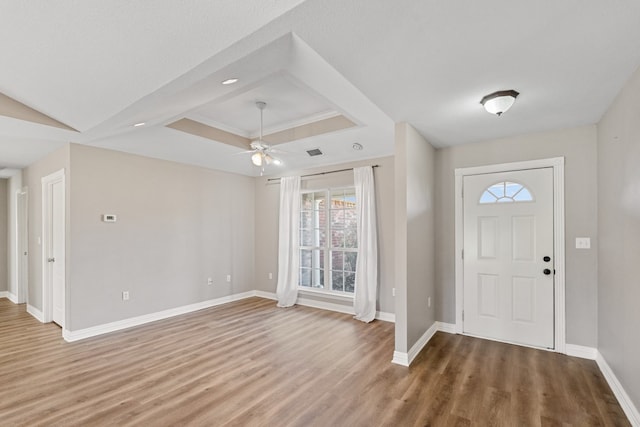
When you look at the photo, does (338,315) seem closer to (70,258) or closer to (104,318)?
(104,318)

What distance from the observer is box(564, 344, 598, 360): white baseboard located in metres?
3.27

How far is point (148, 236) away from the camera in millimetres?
4680

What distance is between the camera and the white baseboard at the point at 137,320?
3891mm

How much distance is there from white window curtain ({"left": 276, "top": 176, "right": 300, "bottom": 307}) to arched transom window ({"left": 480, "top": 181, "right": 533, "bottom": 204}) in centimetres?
304

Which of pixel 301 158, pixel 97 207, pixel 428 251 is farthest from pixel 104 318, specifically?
pixel 428 251

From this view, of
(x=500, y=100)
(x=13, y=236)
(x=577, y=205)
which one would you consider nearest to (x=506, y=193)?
(x=577, y=205)

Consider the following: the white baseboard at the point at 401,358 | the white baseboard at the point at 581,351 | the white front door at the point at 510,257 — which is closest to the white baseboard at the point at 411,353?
the white baseboard at the point at 401,358

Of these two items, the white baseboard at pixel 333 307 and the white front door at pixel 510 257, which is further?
the white baseboard at pixel 333 307

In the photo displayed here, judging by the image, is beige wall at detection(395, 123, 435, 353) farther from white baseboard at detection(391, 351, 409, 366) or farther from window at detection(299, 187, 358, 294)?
window at detection(299, 187, 358, 294)

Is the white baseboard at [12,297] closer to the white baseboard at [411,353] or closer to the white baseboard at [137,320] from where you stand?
the white baseboard at [137,320]

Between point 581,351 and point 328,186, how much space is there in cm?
392

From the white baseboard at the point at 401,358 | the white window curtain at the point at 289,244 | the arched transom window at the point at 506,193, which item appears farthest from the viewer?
the white window curtain at the point at 289,244

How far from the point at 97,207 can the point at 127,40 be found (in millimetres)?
3088

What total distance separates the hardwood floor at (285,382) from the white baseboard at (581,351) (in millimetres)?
132
